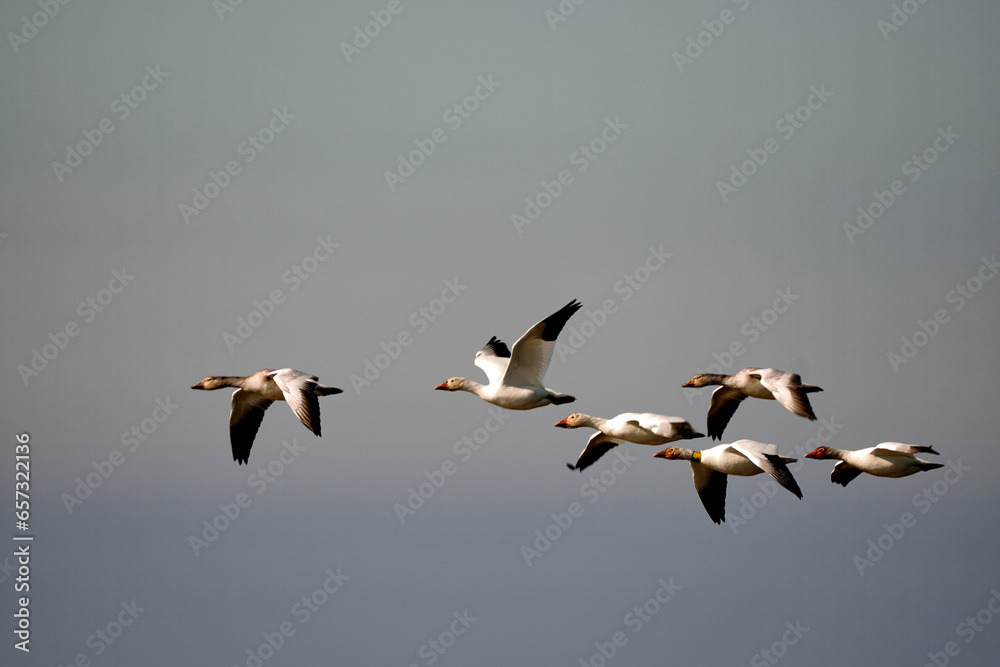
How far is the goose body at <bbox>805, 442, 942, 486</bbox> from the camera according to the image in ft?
90.7

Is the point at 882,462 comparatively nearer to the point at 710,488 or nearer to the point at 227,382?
the point at 710,488

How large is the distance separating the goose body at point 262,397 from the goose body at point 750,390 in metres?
7.89

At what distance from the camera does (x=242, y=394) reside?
30312mm

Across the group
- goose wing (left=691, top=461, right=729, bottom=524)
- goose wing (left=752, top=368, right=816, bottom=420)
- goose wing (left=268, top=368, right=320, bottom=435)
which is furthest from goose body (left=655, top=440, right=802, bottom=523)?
goose wing (left=268, top=368, right=320, bottom=435)

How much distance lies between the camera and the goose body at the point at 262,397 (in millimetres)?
27656

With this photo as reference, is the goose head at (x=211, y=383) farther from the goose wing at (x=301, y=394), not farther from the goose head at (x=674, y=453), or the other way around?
the goose head at (x=674, y=453)

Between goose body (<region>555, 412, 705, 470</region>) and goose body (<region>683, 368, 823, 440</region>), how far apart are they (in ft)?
7.92

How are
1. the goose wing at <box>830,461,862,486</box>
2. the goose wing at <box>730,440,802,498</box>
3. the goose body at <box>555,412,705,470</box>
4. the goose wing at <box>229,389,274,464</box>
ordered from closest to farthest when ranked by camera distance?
the goose wing at <box>730,440,802,498</box>, the goose body at <box>555,412,705,470</box>, the goose wing at <box>830,461,862,486</box>, the goose wing at <box>229,389,274,464</box>

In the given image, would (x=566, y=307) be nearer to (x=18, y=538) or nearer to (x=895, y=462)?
(x=895, y=462)

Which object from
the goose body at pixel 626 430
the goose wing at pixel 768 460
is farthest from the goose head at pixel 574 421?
the goose wing at pixel 768 460

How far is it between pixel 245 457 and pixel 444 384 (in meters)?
4.34

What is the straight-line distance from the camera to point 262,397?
30438mm

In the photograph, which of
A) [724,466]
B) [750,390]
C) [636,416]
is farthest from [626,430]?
[750,390]

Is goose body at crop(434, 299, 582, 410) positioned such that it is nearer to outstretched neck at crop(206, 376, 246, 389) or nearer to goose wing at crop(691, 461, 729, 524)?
goose wing at crop(691, 461, 729, 524)
